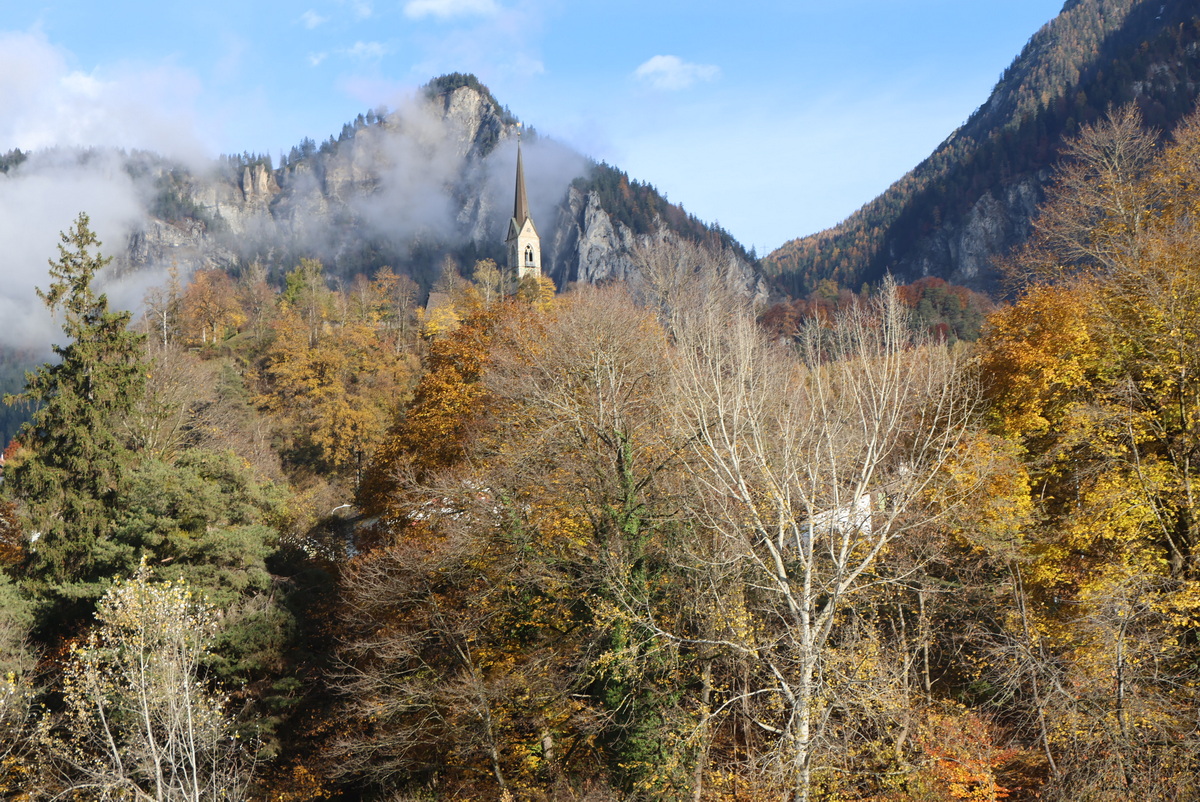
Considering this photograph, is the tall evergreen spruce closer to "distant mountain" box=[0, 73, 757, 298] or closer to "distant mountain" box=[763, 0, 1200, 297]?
"distant mountain" box=[763, 0, 1200, 297]

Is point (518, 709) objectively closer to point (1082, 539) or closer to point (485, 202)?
point (1082, 539)

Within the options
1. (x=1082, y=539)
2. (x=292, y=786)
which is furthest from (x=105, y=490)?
(x=1082, y=539)

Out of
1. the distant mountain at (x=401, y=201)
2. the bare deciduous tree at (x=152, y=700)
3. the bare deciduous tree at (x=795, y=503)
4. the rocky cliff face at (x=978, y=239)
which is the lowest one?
the bare deciduous tree at (x=152, y=700)

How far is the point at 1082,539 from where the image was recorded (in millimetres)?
15883

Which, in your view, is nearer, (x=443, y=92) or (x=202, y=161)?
(x=443, y=92)

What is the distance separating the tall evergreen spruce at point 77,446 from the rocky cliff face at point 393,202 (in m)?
128

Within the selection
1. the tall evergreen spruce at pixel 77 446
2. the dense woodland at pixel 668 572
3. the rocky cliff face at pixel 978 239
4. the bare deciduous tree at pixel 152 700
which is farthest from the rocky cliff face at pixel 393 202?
the bare deciduous tree at pixel 152 700

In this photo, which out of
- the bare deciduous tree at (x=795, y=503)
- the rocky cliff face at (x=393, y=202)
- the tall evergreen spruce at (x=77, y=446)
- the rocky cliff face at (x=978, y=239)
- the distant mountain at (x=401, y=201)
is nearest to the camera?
the bare deciduous tree at (x=795, y=503)

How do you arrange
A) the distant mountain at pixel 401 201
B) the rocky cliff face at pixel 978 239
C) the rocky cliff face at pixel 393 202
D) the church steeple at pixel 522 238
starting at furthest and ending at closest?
1. the rocky cliff face at pixel 393 202
2. the distant mountain at pixel 401 201
3. the rocky cliff face at pixel 978 239
4. the church steeple at pixel 522 238

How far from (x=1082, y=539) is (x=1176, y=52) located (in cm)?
12242

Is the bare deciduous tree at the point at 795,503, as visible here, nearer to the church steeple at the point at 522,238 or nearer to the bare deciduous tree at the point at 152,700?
the bare deciduous tree at the point at 152,700

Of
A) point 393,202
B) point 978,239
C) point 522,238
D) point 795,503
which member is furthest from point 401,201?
point 795,503

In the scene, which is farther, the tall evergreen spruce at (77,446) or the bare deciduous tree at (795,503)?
the tall evergreen spruce at (77,446)

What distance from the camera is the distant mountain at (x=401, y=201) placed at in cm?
15388
